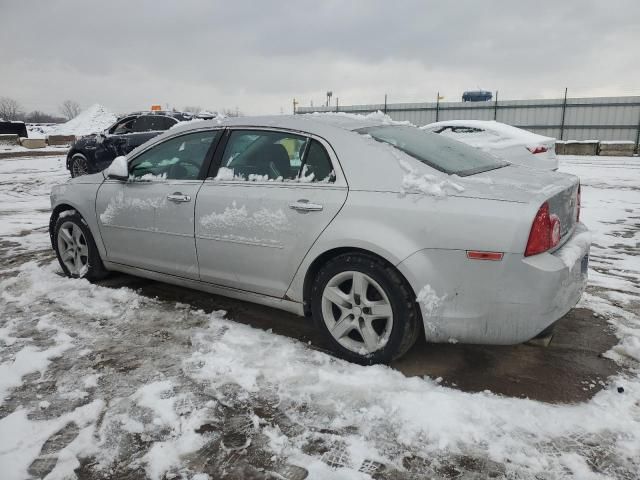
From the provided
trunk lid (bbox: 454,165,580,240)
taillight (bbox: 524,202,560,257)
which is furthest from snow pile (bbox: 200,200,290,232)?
taillight (bbox: 524,202,560,257)

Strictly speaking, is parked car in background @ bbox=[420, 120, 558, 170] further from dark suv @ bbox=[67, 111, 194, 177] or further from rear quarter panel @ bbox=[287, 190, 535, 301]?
dark suv @ bbox=[67, 111, 194, 177]

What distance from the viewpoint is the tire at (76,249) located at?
441 centimetres

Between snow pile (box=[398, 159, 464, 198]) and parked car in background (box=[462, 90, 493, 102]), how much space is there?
25.9m

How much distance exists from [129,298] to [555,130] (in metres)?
25.2

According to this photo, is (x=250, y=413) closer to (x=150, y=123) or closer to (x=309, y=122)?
(x=309, y=122)

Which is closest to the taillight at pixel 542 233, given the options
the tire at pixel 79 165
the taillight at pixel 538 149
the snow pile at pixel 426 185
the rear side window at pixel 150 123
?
the snow pile at pixel 426 185

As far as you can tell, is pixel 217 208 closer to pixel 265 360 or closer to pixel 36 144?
pixel 265 360

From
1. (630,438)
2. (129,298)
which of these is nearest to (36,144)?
(129,298)

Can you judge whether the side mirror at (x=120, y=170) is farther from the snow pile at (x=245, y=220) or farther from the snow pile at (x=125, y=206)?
the snow pile at (x=245, y=220)

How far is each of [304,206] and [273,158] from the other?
503mm

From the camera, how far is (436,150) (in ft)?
10.7

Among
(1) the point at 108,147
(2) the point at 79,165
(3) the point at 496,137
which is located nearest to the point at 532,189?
(3) the point at 496,137

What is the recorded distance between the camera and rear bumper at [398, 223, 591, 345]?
2484mm

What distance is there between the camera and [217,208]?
3416 millimetres
